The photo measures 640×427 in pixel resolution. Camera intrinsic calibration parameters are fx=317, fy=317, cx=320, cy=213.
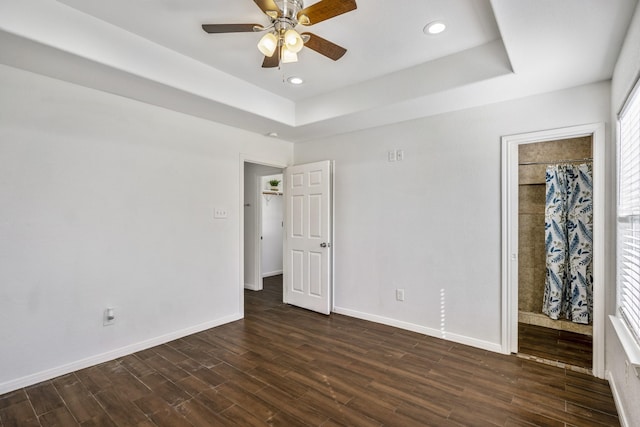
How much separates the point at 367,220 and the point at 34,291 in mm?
3261

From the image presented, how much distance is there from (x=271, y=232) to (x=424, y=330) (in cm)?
421

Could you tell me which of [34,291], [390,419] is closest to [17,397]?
[34,291]

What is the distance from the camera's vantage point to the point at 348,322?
3906mm

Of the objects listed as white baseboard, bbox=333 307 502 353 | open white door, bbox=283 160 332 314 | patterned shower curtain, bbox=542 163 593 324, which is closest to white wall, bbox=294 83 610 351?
white baseboard, bbox=333 307 502 353

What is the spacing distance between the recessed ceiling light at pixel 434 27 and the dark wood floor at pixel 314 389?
273cm

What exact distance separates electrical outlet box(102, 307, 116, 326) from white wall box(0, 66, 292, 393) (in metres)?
0.04

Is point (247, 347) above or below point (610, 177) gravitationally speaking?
below

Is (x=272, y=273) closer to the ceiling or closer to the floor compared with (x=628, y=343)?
closer to the floor

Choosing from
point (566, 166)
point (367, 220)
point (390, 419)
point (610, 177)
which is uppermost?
point (566, 166)

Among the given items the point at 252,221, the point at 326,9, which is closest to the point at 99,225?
the point at 326,9

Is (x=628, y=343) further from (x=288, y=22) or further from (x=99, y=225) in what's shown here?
(x=99, y=225)

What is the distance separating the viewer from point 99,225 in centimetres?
285

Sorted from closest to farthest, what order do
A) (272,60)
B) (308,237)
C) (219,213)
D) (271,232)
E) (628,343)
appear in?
1. (628,343)
2. (272,60)
3. (219,213)
4. (308,237)
5. (271,232)

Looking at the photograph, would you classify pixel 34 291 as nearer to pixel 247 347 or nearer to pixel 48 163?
pixel 48 163
